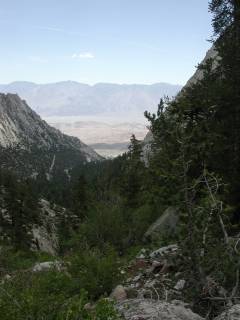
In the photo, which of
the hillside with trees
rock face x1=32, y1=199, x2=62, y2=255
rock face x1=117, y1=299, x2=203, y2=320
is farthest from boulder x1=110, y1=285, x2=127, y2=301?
rock face x1=32, y1=199, x2=62, y2=255

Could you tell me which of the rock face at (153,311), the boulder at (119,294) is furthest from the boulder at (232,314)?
the boulder at (119,294)

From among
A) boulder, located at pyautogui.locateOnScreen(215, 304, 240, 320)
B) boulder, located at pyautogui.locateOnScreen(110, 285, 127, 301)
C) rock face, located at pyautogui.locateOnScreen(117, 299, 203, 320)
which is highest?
boulder, located at pyautogui.locateOnScreen(215, 304, 240, 320)

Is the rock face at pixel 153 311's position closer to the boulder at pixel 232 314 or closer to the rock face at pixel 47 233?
the boulder at pixel 232 314

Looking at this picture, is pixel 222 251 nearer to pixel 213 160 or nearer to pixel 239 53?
pixel 213 160

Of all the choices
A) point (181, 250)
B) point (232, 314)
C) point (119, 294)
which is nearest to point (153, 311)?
point (232, 314)

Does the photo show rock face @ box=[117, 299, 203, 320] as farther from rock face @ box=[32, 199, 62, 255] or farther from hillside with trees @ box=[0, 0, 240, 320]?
rock face @ box=[32, 199, 62, 255]

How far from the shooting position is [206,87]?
1906 centimetres

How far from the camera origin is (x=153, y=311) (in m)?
7.67

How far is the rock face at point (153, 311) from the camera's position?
24.6 feet

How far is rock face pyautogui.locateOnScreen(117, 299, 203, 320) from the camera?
7500 mm

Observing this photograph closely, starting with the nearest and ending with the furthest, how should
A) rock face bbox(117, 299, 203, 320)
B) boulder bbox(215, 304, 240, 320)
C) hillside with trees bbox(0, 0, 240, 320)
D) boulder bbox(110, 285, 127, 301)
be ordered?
boulder bbox(215, 304, 240, 320) < rock face bbox(117, 299, 203, 320) < hillside with trees bbox(0, 0, 240, 320) < boulder bbox(110, 285, 127, 301)

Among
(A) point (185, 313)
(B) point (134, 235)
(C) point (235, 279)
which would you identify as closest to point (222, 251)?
(C) point (235, 279)

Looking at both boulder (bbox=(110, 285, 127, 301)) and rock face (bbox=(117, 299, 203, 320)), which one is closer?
rock face (bbox=(117, 299, 203, 320))

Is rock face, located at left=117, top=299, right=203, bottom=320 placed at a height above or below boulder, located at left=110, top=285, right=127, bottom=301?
above
